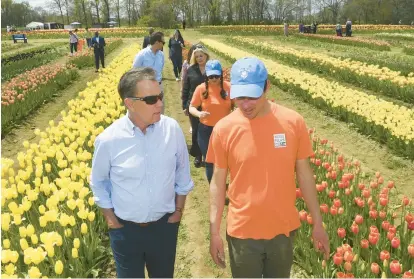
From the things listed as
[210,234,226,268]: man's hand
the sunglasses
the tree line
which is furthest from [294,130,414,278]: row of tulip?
the tree line

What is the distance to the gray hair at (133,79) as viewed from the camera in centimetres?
263

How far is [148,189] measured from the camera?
8.87 feet

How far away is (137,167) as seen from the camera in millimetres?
2645

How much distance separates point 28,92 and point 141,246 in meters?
11.0

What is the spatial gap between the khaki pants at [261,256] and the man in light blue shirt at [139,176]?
51 cm

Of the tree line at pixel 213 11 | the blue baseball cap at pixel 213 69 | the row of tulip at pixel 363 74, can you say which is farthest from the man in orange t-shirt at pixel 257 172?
the tree line at pixel 213 11

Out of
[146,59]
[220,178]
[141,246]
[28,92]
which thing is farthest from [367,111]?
[28,92]

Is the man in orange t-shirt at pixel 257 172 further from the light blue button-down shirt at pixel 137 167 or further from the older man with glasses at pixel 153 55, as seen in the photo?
the older man with glasses at pixel 153 55

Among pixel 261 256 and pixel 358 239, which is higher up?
pixel 261 256

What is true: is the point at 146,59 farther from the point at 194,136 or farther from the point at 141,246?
the point at 141,246

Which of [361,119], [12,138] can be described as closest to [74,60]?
[12,138]

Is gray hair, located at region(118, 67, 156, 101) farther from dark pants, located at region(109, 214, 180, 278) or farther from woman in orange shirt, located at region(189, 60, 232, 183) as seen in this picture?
woman in orange shirt, located at region(189, 60, 232, 183)

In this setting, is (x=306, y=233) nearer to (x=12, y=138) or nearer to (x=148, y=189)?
(x=148, y=189)

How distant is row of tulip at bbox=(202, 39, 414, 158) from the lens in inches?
294
